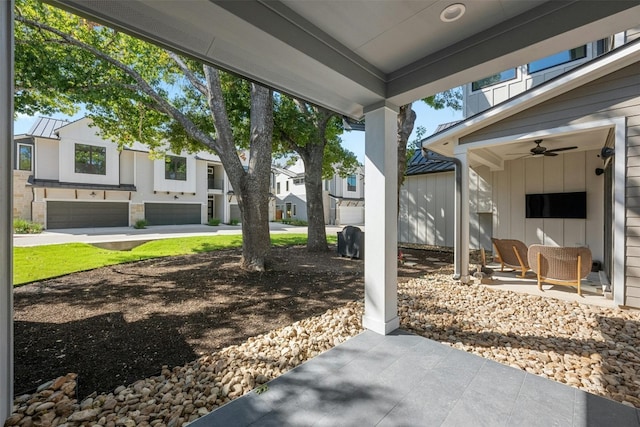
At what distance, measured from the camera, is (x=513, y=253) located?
5879 millimetres

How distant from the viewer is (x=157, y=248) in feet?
31.5

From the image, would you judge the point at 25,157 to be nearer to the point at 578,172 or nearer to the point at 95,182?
the point at 95,182

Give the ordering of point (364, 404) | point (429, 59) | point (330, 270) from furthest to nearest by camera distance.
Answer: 1. point (330, 270)
2. point (429, 59)
3. point (364, 404)

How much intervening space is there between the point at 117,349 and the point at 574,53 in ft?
35.6

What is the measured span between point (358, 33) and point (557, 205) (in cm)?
728

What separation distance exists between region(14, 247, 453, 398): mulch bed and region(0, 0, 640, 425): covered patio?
92cm

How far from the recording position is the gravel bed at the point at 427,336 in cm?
205

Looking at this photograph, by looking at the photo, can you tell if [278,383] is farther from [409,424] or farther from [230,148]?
[230,148]

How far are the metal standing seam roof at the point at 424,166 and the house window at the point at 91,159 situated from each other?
18760mm

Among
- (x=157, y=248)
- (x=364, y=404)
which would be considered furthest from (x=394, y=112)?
(x=157, y=248)

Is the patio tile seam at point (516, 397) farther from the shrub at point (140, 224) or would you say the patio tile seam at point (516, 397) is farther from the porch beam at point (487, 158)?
the shrub at point (140, 224)

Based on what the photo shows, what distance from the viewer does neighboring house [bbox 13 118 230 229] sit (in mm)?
15898

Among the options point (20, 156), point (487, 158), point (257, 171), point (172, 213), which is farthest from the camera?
point (172, 213)

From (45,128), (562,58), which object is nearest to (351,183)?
→ (562,58)
